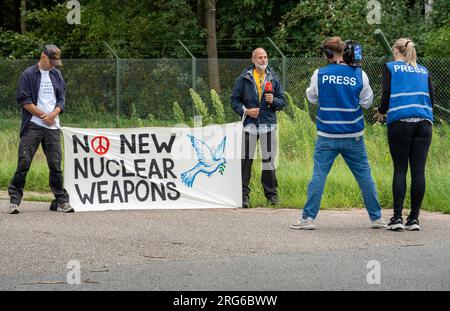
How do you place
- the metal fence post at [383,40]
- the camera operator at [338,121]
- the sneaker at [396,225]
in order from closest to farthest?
the sneaker at [396,225], the camera operator at [338,121], the metal fence post at [383,40]

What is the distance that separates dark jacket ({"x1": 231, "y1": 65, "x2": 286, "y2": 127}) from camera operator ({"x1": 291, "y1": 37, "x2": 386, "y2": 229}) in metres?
1.94

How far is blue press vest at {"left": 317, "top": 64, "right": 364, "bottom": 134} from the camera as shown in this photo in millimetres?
9781

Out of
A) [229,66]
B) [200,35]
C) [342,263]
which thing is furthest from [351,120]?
[200,35]

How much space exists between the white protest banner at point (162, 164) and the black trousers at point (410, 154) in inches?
98.4

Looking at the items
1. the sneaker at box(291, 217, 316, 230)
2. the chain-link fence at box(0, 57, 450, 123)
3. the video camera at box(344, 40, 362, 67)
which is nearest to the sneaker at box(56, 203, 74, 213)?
the sneaker at box(291, 217, 316, 230)

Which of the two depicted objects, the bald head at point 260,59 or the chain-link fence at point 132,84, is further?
the chain-link fence at point 132,84

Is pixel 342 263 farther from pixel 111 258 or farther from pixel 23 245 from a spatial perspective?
pixel 23 245

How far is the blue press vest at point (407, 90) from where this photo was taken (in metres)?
9.71

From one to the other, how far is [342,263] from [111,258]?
6.11 feet

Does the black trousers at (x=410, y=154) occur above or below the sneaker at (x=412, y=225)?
above

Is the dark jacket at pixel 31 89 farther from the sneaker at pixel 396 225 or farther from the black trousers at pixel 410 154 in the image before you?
the sneaker at pixel 396 225

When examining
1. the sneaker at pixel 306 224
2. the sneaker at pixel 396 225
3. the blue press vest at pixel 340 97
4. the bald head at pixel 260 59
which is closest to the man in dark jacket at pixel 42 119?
the bald head at pixel 260 59

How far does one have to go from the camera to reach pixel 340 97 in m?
9.77

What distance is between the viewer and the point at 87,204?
1162cm
